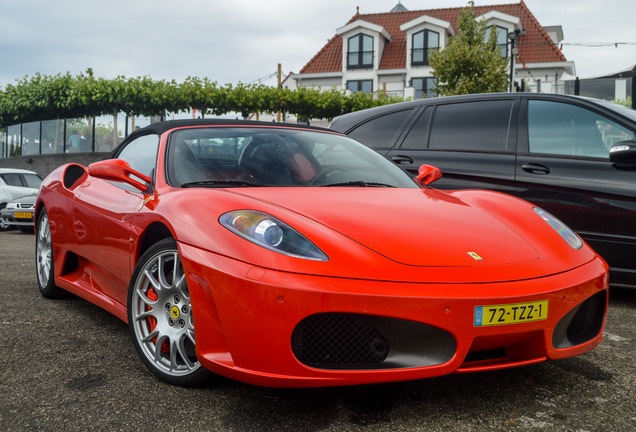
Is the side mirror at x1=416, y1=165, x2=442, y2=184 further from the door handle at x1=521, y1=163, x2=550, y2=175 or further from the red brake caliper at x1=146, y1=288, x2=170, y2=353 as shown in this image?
the red brake caliper at x1=146, y1=288, x2=170, y2=353

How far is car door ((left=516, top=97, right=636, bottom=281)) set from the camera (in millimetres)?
4043

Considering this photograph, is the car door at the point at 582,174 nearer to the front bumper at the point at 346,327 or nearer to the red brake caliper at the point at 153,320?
the front bumper at the point at 346,327

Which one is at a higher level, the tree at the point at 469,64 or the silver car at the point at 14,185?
the tree at the point at 469,64

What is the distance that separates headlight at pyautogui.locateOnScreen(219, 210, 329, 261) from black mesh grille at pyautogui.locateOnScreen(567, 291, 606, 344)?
1.05m

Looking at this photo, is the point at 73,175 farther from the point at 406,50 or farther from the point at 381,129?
the point at 406,50

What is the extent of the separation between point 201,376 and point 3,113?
2992cm

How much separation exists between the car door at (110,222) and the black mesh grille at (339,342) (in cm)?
115

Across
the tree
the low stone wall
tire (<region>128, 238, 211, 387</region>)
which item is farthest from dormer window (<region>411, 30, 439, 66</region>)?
tire (<region>128, 238, 211, 387</region>)

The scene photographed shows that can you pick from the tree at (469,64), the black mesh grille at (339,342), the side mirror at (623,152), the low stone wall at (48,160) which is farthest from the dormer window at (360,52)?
the black mesh grille at (339,342)

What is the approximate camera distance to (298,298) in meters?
2.00

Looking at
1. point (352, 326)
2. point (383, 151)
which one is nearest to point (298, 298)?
point (352, 326)

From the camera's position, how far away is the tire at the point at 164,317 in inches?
96.0

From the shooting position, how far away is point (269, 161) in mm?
3141

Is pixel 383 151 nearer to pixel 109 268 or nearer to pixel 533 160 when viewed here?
pixel 533 160
